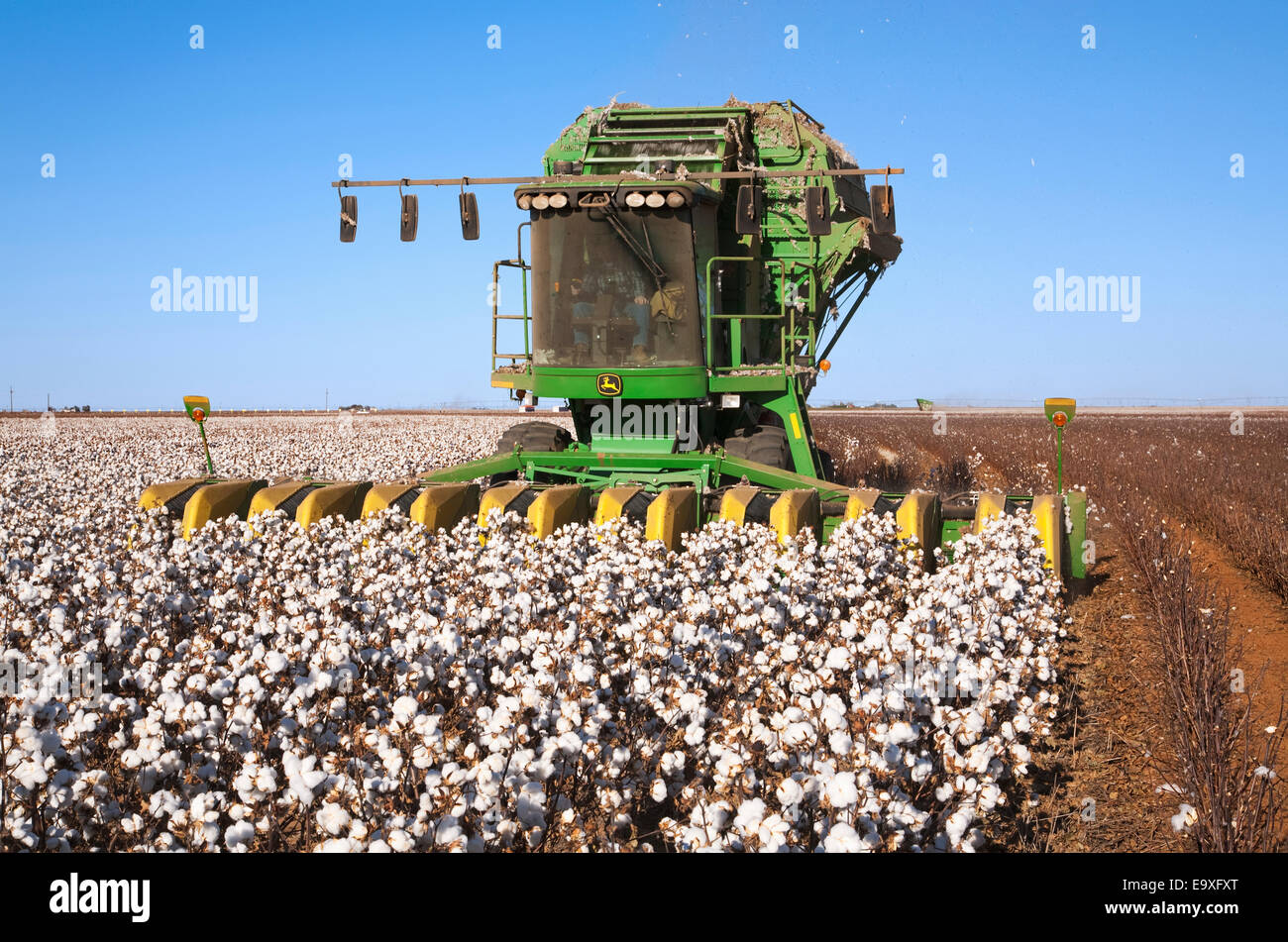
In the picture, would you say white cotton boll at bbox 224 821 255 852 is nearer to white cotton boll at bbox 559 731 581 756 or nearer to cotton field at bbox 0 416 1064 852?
cotton field at bbox 0 416 1064 852

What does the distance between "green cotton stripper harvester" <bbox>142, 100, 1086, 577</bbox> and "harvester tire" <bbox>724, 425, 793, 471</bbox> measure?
0.9 inches

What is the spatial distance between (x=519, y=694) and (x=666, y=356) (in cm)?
644

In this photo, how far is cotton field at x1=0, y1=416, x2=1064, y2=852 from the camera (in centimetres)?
321

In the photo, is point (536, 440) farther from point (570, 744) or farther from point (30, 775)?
point (30, 775)

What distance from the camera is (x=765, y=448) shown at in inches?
401

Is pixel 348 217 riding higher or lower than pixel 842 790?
higher

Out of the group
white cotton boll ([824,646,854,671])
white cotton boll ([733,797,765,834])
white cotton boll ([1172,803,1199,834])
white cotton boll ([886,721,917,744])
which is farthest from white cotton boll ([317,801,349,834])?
white cotton boll ([1172,803,1199,834])

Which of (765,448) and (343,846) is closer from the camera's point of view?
(343,846)

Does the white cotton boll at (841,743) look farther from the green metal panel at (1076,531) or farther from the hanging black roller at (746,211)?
the hanging black roller at (746,211)

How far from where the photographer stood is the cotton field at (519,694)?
3213 mm

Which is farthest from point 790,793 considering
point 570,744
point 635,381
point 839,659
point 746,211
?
point 635,381

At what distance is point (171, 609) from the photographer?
218 inches
